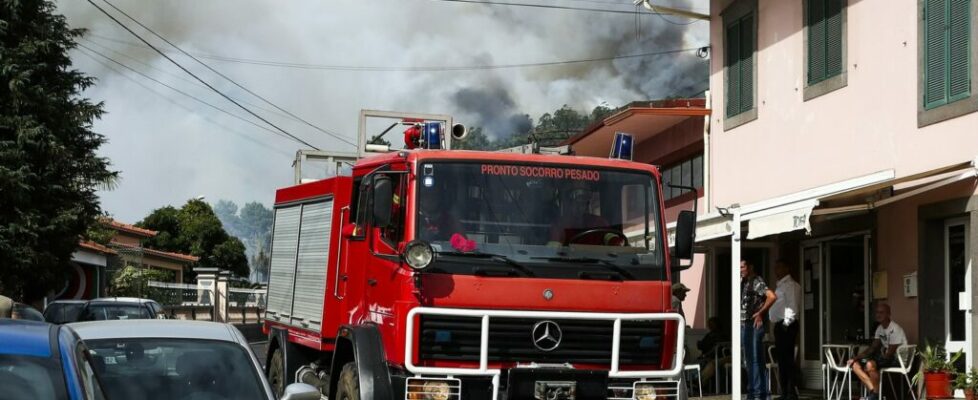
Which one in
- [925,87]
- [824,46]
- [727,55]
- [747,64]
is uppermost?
[727,55]

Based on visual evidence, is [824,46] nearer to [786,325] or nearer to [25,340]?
[786,325]

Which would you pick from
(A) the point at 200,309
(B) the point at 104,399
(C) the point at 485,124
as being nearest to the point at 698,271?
(B) the point at 104,399

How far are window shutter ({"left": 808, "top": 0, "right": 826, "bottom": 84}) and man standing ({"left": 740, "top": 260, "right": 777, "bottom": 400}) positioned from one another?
2.93 m

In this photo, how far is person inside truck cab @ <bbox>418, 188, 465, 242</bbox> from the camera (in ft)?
31.0

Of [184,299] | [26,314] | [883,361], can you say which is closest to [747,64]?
[883,361]

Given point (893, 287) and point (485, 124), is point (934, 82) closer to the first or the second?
point (893, 287)

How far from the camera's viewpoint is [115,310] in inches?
918

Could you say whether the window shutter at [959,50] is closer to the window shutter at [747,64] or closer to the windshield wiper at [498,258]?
the window shutter at [747,64]

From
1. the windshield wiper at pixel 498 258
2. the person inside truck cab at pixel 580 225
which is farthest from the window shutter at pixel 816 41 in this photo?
the windshield wiper at pixel 498 258

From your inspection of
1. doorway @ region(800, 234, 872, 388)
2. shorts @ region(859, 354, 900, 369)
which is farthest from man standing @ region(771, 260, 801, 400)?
shorts @ region(859, 354, 900, 369)

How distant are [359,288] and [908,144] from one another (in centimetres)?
698

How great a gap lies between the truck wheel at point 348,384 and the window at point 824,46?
8470mm

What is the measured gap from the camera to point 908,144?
1440 centimetres

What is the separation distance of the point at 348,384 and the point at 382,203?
1499 mm
